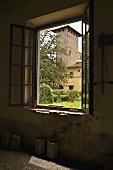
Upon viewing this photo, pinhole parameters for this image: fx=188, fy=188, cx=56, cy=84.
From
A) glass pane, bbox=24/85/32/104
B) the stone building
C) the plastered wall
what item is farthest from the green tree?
the plastered wall

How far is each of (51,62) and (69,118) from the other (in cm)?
141

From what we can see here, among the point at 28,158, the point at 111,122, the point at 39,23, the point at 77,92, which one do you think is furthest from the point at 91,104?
the point at 39,23

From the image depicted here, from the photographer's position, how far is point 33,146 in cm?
357

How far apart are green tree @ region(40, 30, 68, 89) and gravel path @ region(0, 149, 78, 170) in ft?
4.83

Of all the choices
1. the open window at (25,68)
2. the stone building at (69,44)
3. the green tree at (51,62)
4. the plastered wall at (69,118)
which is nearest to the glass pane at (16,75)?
the open window at (25,68)

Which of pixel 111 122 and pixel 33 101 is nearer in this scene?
pixel 111 122

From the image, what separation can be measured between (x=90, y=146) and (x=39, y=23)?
2565mm

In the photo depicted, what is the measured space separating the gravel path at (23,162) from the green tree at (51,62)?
4.83 ft

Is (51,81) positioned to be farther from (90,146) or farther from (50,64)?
(90,146)

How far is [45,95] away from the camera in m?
3.96

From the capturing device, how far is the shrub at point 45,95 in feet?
12.9

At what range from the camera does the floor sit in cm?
276

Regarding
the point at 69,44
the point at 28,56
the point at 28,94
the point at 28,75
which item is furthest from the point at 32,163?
the point at 69,44

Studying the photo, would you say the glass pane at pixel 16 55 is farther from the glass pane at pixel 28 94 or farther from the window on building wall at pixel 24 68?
the glass pane at pixel 28 94
